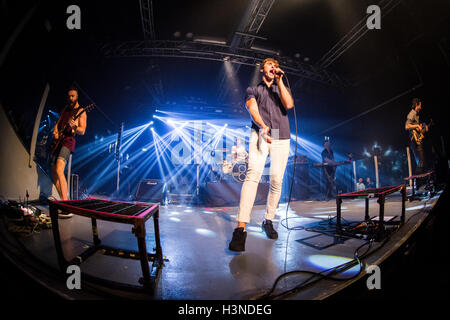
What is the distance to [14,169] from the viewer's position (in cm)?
340

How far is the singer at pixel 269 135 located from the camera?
5.94ft

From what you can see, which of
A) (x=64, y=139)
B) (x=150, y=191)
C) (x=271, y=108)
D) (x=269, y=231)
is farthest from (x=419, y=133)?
(x=64, y=139)

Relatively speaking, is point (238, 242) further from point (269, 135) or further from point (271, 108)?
point (271, 108)

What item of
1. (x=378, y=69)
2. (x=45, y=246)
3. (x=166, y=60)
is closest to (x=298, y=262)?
(x=45, y=246)

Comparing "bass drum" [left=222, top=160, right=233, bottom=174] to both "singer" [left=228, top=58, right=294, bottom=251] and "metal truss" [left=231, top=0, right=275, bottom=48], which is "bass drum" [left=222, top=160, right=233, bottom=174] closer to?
"metal truss" [left=231, top=0, right=275, bottom=48]

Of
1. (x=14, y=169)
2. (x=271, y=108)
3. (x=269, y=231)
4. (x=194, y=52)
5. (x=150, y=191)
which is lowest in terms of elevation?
(x=150, y=191)

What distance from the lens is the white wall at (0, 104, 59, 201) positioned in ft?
10.4

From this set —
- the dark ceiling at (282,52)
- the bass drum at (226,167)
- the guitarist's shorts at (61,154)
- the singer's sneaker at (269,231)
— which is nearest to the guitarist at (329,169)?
the dark ceiling at (282,52)

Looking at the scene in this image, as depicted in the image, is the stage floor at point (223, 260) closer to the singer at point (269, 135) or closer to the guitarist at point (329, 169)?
the singer at point (269, 135)

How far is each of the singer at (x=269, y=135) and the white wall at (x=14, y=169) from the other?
4.03 m

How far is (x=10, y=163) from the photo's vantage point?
3322mm

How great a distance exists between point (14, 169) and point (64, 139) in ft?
5.52

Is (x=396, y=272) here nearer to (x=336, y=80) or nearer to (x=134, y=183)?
(x=336, y=80)

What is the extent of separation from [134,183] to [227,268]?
8.57m
